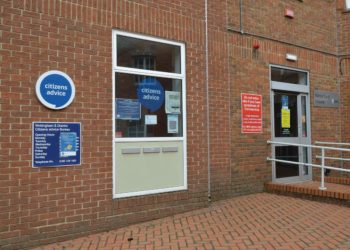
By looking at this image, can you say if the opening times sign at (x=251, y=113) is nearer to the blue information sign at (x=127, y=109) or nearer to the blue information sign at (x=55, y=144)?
the blue information sign at (x=127, y=109)

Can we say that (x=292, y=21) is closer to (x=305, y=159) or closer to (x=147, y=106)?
(x=305, y=159)

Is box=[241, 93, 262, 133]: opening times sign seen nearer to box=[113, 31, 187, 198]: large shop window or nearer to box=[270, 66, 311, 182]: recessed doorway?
box=[270, 66, 311, 182]: recessed doorway

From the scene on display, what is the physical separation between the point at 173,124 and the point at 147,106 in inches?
23.1

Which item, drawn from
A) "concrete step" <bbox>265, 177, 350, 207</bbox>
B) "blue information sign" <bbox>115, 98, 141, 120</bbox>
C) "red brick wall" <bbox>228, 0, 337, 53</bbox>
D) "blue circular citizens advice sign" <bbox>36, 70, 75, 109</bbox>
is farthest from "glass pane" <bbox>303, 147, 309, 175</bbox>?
"blue circular citizens advice sign" <bbox>36, 70, 75, 109</bbox>

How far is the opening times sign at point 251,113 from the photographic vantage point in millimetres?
8359

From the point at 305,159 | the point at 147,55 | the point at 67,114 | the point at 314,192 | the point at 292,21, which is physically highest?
the point at 292,21

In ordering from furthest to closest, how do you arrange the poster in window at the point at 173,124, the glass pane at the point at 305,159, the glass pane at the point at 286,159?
1. the glass pane at the point at 305,159
2. the glass pane at the point at 286,159
3. the poster in window at the point at 173,124

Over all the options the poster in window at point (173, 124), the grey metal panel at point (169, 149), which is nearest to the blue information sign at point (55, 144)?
the grey metal panel at point (169, 149)

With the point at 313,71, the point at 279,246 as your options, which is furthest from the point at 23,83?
the point at 313,71

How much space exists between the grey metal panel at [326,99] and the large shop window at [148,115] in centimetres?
456

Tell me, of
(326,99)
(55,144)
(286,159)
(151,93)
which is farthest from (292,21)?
(55,144)

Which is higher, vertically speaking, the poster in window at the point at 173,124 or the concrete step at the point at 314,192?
the poster in window at the point at 173,124

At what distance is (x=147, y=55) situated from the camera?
261 inches

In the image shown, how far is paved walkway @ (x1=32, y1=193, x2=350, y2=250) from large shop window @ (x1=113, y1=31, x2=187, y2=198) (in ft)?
2.17
